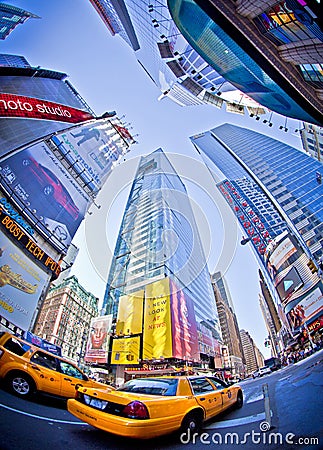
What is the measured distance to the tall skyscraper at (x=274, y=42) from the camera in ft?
15.3

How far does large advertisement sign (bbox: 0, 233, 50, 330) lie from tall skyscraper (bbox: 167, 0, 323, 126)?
13.5 meters

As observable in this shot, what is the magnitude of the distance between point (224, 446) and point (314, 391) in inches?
57.3

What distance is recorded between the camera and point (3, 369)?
2137 mm

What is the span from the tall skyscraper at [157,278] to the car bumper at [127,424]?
1763cm

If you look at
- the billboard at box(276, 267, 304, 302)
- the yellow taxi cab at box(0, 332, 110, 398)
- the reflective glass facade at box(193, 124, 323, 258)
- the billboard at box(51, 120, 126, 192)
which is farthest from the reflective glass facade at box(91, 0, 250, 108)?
the billboard at box(276, 267, 304, 302)

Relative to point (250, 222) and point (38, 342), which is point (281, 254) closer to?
point (250, 222)

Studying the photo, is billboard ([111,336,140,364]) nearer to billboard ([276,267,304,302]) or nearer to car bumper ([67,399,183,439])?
billboard ([276,267,304,302])

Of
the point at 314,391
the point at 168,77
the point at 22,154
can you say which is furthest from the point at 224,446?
the point at 168,77

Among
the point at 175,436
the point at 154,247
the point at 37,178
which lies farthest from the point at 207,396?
the point at 154,247

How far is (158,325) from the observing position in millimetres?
18328

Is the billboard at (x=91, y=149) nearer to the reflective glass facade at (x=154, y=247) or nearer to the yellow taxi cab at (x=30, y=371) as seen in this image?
A: the reflective glass facade at (x=154, y=247)

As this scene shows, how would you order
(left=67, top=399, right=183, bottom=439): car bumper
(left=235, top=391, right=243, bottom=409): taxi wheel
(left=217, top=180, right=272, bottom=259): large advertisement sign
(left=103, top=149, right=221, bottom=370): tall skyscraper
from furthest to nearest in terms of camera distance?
(left=217, top=180, right=272, bottom=259): large advertisement sign < (left=103, top=149, right=221, bottom=370): tall skyscraper < (left=235, top=391, right=243, bottom=409): taxi wheel < (left=67, top=399, right=183, bottom=439): car bumper

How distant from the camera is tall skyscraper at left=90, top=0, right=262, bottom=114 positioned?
11.4 meters

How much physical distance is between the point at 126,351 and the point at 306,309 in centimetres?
1703
